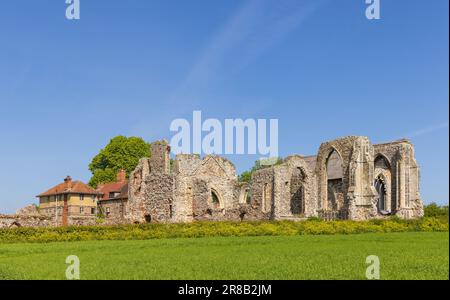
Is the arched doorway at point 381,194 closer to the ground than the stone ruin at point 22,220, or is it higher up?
higher up

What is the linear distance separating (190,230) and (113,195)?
36243 millimetres

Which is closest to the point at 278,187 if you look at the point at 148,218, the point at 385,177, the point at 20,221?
the point at 148,218

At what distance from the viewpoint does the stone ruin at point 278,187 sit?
4056cm

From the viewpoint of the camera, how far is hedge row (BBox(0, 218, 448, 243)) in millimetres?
27938

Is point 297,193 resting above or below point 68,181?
below

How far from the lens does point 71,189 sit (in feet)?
214

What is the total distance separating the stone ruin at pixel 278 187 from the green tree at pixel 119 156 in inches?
962

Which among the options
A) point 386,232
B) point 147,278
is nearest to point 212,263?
point 147,278

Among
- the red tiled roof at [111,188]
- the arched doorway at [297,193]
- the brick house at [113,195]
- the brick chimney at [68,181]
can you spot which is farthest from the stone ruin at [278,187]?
the brick chimney at [68,181]

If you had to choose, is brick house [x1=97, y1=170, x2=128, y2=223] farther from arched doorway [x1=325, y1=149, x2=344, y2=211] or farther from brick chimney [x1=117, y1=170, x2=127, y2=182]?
arched doorway [x1=325, y1=149, x2=344, y2=211]

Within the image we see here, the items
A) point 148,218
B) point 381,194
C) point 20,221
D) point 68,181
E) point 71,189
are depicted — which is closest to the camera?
point 20,221

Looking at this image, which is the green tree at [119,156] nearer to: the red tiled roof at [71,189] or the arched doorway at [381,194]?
the red tiled roof at [71,189]

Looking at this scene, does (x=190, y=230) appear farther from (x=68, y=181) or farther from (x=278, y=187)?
(x=68, y=181)

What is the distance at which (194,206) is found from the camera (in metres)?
42.4
